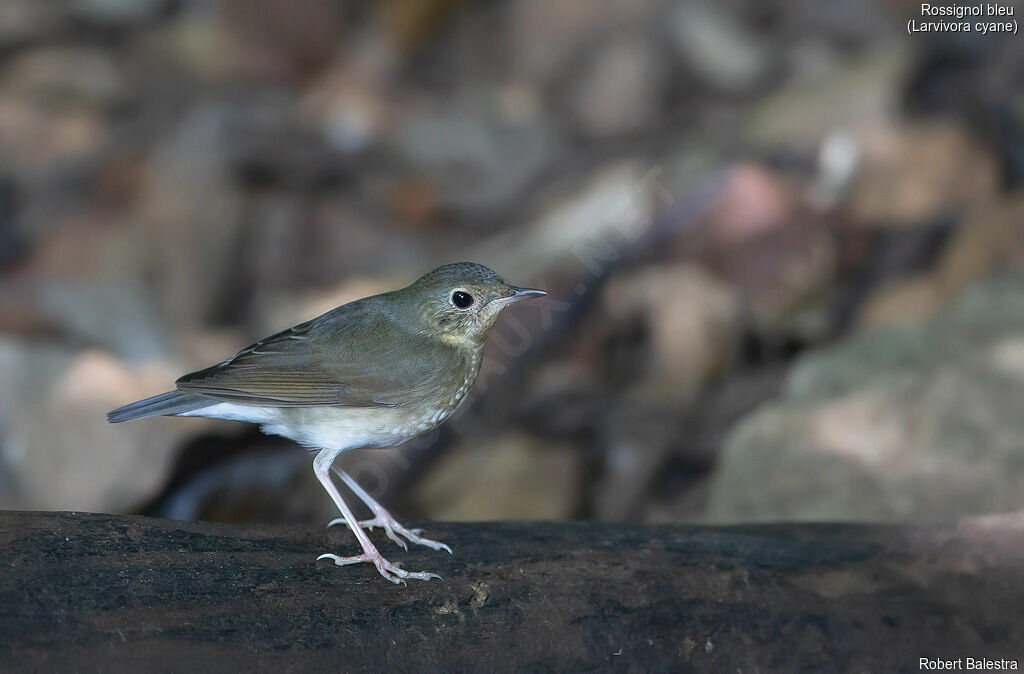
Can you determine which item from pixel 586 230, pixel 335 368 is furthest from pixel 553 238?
pixel 335 368

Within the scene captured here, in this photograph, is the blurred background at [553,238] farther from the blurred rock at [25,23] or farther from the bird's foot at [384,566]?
the bird's foot at [384,566]

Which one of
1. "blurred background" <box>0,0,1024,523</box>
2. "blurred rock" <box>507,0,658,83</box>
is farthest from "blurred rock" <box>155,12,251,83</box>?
"blurred rock" <box>507,0,658,83</box>

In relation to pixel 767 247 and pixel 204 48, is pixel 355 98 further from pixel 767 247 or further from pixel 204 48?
pixel 767 247

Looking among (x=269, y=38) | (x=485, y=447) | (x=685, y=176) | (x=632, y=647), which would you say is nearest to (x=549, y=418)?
(x=485, y=447)

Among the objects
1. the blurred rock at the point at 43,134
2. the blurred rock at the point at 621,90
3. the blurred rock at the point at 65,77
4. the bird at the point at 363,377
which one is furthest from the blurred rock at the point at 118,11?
the bird at the point at 363,377

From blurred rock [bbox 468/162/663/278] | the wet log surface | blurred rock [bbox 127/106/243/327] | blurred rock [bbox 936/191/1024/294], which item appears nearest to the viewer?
the wet log surface

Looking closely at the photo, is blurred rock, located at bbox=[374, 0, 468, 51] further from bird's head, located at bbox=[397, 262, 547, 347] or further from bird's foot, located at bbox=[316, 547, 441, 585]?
bird's foot, located at bbox=[316, 547, 441, 585]
